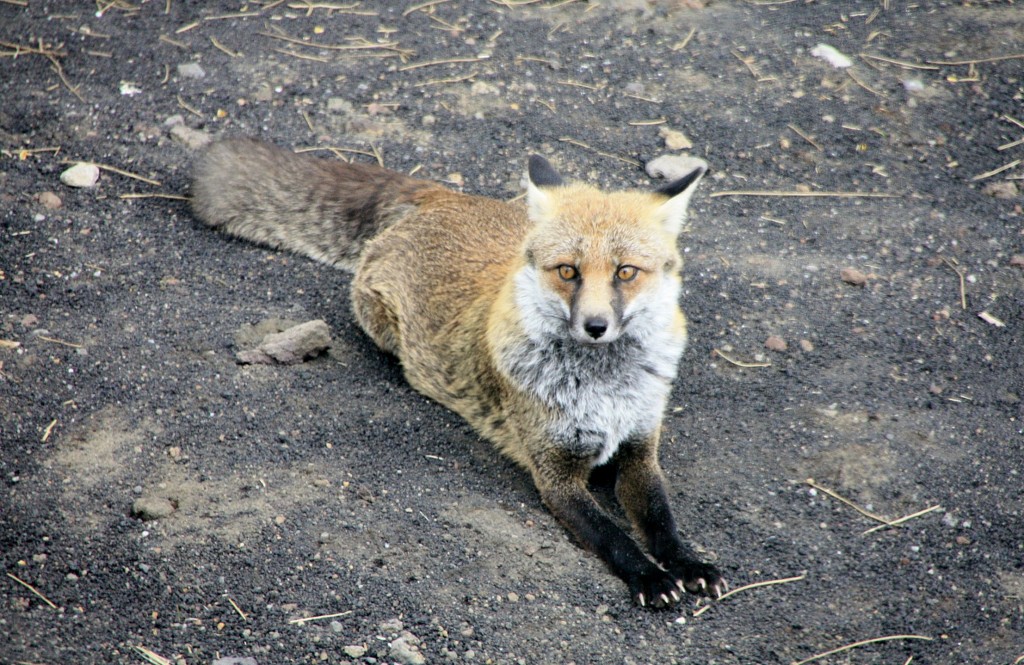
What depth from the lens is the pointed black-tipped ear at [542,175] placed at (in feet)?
17.1

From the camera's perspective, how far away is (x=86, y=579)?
4.20 metres

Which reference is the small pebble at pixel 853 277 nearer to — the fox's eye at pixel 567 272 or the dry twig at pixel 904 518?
the dry twig at pixel 904 518

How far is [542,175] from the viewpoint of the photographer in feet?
17.3

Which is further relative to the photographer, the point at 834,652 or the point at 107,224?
the point at 107,224

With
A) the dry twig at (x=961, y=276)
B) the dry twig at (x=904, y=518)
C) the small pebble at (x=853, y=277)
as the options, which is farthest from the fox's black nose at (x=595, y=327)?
the dry twig at (x=961, y=276)

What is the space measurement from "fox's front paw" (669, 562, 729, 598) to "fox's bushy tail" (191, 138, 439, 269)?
10.8 ft

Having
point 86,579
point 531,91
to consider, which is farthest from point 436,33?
point 86,579

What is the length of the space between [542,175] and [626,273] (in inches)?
38.0

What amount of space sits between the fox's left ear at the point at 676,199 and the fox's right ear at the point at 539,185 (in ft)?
2.01

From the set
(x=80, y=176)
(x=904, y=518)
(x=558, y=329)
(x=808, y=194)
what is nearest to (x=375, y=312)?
(x=558, y=329)

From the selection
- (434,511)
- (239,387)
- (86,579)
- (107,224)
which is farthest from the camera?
(107,224)

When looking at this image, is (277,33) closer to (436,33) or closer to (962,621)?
(436,33)

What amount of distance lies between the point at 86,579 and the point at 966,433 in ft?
16.3

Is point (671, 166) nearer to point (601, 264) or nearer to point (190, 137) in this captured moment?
point (601, 264)
